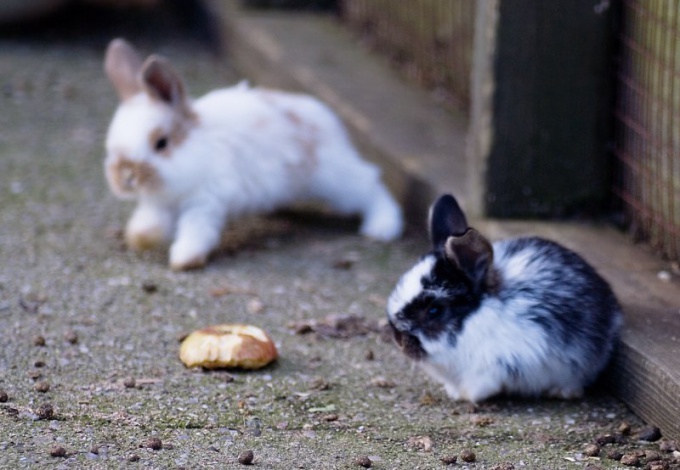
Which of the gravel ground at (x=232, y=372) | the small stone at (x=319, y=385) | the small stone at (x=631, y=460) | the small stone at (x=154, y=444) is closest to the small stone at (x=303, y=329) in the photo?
the gravel ground at (x=232, y=372)

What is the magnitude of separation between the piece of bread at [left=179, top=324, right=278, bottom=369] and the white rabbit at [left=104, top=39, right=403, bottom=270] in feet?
2.77

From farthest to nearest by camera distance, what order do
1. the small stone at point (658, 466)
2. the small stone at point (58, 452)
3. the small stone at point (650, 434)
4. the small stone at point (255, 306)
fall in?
the small stone at point (255, 306) → the small stone at point (650, 434) → the small stone at point (658, 466) → the small stone at point (58, 452)

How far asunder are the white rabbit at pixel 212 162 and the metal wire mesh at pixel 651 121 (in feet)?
3.60

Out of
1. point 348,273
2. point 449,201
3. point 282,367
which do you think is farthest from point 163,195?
point 449,201

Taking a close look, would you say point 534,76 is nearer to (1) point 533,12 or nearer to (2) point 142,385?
(1) point 533,12

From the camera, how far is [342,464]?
9.81ft

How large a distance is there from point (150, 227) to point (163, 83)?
0.58 m

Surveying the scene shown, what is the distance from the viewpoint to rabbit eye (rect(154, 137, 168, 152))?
4457mm

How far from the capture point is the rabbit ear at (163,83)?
14.6 ft

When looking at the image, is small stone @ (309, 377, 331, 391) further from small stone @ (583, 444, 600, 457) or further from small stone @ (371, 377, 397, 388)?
small stone @ (583, 444, 600, 457)

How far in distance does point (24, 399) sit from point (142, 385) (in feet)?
1.16

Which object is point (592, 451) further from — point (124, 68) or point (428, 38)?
point (428, 38)

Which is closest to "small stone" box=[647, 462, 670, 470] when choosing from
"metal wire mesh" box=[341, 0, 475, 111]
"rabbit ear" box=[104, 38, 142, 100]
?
"rabbit ear" box=[104, 38, 142, 100]

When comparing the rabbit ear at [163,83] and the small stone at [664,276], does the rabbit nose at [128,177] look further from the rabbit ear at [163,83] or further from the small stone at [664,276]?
the small stone at [664,276]
